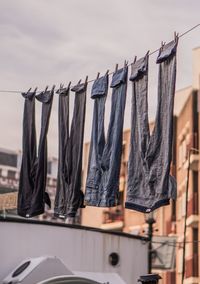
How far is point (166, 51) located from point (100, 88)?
2054 millimetres

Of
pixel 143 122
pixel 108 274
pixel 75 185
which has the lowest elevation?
pixel 108 274

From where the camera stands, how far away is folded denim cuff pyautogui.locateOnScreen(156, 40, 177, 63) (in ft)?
45.0

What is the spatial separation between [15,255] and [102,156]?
620cm

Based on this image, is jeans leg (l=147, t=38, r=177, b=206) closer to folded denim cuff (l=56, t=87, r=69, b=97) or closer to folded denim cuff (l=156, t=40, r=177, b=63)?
folded denim cuff (l=156, t=40, r=177, b=63)

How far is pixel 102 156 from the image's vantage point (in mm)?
14992

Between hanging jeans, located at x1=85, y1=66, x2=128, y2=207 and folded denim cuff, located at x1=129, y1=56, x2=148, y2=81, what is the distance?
0.32 m

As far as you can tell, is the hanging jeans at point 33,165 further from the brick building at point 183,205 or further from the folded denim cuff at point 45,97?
the brick building at point 183,205

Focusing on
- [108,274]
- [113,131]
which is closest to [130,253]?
[108,274]

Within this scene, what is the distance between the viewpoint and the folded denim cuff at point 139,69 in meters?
14.3

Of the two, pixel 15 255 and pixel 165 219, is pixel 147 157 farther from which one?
pixel 165 219

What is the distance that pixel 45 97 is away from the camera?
55.4ft

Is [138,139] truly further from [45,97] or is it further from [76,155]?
[45,97]

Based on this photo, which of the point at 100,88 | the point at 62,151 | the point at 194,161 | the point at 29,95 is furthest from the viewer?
the point at 194,161

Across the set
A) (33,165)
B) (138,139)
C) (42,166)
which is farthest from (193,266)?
(138,139)
